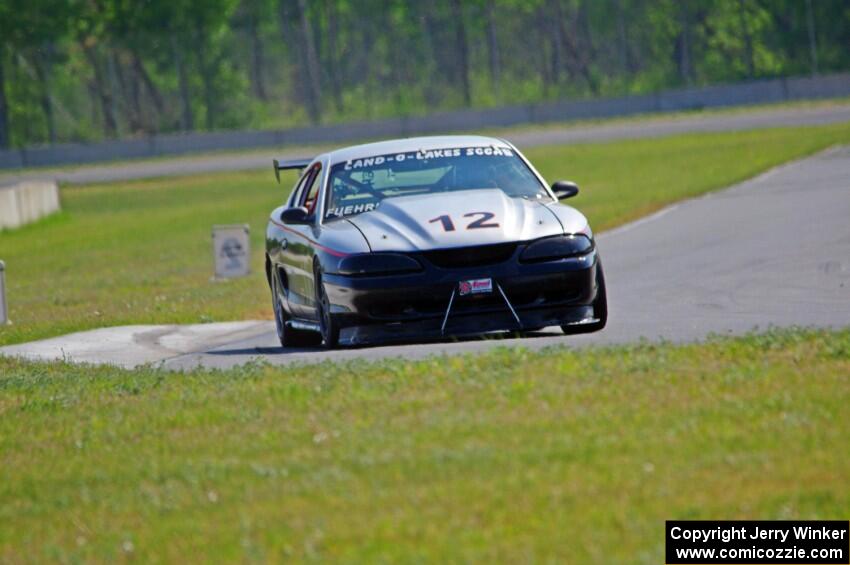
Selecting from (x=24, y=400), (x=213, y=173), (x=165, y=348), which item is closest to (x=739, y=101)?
(x=213, y=173)

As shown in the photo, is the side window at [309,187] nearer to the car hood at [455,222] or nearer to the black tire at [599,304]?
the car hood at [455,222]

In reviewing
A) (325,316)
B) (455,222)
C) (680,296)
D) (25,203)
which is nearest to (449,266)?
(455,222)

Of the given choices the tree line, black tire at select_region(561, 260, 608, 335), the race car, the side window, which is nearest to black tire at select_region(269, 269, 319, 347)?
the side window

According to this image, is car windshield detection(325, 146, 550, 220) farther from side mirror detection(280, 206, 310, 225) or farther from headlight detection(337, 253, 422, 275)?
headlight detection(337, 253, 422, 275)

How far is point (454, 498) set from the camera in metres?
5.84

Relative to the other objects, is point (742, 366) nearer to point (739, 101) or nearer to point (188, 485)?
point (188, 485)

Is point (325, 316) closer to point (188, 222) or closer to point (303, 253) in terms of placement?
point (303, 253)

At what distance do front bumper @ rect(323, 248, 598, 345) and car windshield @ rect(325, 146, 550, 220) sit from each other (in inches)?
47.3

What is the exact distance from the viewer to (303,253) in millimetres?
11852

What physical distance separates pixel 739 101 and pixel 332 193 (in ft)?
181

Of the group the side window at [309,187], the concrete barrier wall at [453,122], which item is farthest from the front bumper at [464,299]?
the concrete barrier wall at [453,122]

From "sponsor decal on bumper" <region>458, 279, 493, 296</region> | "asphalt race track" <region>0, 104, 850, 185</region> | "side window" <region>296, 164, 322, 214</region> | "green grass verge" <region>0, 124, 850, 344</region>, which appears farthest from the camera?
"asphalt race track" <region>0, 104, 850, 185</region>

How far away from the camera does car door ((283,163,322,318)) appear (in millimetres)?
11766

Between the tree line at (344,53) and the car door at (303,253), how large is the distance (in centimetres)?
6546
